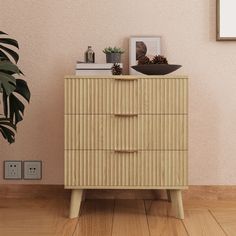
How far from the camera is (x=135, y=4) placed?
233cm

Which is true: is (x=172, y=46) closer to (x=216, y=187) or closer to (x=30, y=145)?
(x=216, y=187)

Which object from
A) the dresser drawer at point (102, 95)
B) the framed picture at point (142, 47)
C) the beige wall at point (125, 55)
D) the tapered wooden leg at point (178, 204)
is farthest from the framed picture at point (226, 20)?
the tapered wooden leg at point (178, 204)

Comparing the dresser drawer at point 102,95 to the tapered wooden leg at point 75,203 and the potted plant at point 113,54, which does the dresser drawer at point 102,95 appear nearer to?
the potted plant at point 113,54

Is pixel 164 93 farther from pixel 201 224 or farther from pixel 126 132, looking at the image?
pixel 201 224

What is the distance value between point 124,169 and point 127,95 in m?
0.35

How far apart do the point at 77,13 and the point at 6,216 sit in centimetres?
115

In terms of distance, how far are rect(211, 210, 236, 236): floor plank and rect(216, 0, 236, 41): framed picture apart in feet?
3.05

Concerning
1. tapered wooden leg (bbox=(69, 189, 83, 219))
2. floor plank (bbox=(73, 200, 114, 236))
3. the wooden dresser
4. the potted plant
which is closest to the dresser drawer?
the wooden dresser

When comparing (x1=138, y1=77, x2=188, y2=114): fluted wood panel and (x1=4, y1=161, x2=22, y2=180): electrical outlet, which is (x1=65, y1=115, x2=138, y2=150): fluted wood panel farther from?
(x1=4, y1=161, x2=22, y2=180): electrical outlet

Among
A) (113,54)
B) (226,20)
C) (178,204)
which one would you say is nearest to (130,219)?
(178,204)

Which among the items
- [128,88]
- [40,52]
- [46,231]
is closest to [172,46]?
[128,88]

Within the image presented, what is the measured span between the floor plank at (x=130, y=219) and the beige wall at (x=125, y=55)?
390 millimetres

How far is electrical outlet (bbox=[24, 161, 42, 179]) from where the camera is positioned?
2.39 m

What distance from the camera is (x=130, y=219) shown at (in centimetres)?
201
